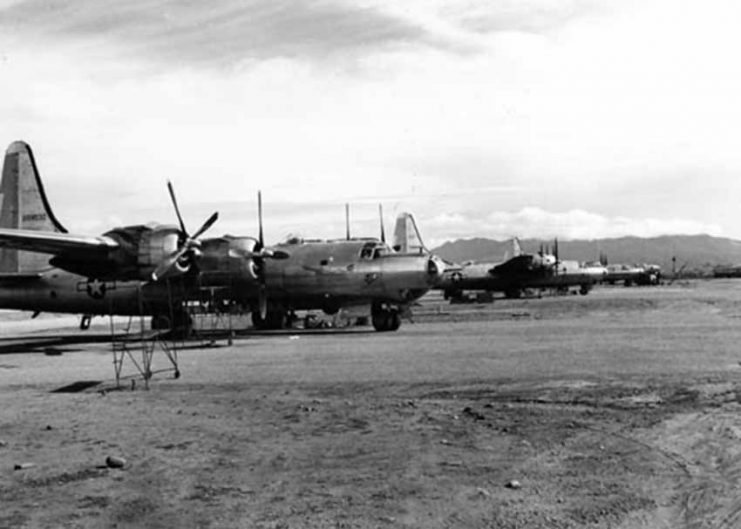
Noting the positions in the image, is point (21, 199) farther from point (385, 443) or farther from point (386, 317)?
point (385, 443)

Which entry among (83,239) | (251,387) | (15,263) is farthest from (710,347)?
(15,263)

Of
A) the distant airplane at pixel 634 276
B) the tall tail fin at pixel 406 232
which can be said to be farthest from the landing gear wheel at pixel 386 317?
the distant airplane at pixel 634 276

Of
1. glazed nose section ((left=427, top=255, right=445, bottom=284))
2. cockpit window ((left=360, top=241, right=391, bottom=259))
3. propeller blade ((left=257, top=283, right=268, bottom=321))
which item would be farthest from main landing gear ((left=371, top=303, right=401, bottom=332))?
propeller blade ((left=257, top=283, right=268, bottom=321))

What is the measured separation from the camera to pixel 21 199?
99.2 ft

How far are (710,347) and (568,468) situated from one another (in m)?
15.1

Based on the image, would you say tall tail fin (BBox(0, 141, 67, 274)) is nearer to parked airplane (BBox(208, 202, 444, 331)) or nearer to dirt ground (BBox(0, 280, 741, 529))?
parked airplane (BBox(208, 202, 444, 331))

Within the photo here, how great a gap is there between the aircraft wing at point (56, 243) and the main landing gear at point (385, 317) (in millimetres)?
10839

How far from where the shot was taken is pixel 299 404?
1320cm

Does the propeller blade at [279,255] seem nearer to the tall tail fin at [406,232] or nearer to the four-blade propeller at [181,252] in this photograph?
the four-blade propeller at [181,252]

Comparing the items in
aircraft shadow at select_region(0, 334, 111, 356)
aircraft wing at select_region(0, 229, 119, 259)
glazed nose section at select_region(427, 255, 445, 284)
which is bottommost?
aircraft shadow at select_region(0, 334, 111, 356)

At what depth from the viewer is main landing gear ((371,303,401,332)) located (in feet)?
104

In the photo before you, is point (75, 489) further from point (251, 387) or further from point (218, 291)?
point (218, 291)

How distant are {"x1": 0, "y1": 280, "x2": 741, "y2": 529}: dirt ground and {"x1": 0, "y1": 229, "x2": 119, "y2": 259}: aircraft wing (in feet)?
16.1

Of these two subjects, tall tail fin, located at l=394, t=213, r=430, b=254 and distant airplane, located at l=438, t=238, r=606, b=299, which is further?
distant airplane, located at l=438, t=238, r=606, b=299
